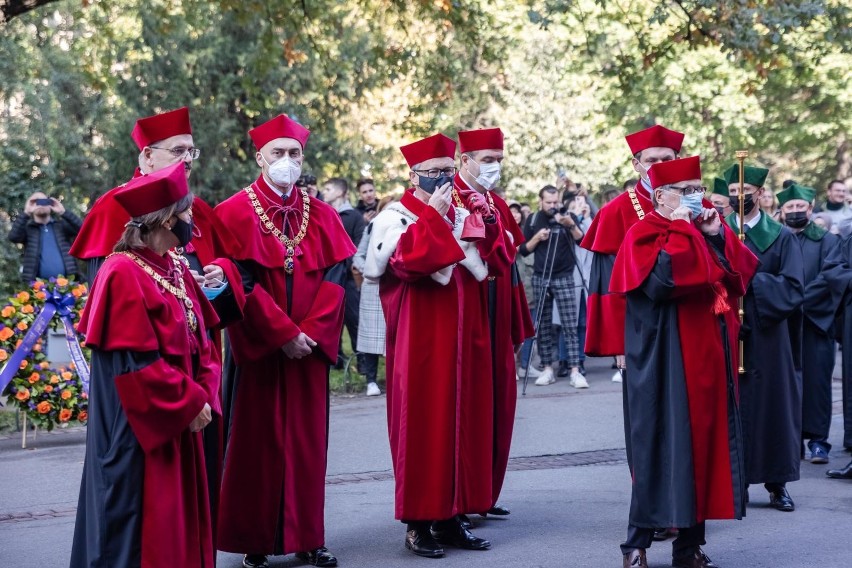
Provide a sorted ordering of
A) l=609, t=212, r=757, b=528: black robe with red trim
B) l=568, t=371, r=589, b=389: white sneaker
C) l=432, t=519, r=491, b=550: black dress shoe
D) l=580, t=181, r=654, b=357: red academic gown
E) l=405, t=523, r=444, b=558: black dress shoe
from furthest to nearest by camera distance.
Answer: l=568, t=371, r=589, b=389: white sneaker < l=432, t=519, r=491, b=550: black dress shoe < l=405, t=523, r=444, b=558: black dress shoe < l=580, t=181, r=654, b=357: red academic gown < l=609, t=212, r=757, b=528: black robe with red trim

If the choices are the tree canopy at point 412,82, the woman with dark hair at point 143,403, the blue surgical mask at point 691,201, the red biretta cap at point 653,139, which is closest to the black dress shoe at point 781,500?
the red biretta cap at point 653,139

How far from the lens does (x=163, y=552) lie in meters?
5.34

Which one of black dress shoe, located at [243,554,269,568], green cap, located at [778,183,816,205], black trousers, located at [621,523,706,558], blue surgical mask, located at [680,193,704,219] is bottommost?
black dress shoe, located at [243,554,269,568]

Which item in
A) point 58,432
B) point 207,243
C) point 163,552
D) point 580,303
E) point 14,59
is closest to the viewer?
point 163,552

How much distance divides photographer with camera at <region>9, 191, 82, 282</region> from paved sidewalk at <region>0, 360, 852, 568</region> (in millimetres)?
3728

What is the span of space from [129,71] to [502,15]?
9.91 metres

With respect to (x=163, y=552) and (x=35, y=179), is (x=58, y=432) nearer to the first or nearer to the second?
(x=163, y=552)

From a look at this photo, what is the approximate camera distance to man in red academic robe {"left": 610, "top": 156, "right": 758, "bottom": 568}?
679cm

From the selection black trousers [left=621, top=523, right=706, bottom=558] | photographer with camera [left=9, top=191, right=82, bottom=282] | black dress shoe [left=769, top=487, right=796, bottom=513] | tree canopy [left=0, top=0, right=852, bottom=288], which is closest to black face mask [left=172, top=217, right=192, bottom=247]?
black trousers [left=621, top=523, right=706, bottom=558]

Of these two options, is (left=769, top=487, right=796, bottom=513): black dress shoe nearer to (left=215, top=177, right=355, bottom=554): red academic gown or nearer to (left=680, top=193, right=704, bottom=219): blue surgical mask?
(left=680, top=193, right=704, bottom=219): blue surgical mask

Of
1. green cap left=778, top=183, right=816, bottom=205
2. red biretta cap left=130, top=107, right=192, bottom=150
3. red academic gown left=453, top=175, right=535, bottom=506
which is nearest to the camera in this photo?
red biretta cap left=130, top=107, right=192, bottom=150

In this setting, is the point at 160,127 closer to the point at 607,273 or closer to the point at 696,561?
the point at 607,273

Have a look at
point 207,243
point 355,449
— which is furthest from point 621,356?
point 355,449

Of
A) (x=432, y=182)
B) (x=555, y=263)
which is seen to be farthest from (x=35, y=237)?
(x=432, y=182)
